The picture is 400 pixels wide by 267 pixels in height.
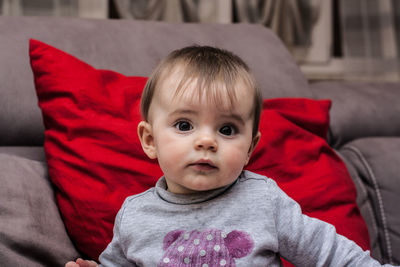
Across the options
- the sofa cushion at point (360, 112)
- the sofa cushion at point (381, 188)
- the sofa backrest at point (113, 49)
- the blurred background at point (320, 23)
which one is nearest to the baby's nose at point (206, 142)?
the sofa backrest at point (113, 49)

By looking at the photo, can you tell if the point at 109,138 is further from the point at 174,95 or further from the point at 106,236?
the point at 174,95

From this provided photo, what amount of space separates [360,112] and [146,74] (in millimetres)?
728

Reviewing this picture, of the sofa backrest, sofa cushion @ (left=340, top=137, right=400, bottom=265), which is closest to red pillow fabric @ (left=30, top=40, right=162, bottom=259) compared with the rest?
the sofa backrest

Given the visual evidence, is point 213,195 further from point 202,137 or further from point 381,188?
point 381,188

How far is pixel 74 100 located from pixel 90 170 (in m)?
0.18

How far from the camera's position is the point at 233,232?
81 cm

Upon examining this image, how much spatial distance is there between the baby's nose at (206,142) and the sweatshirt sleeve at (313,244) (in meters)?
0.18

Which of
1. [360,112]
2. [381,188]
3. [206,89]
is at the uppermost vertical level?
[206,89]

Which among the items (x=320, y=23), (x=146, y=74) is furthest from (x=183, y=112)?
(x=320, y=23)

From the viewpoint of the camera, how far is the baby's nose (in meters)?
0.76

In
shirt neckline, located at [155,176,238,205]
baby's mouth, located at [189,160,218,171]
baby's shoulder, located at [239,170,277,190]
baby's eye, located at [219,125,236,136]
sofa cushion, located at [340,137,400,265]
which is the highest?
baby's eye, located at [219,125,236,136]

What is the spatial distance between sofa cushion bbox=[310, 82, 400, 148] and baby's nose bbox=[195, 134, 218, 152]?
87 centimetres

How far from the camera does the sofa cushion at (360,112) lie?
1563mm

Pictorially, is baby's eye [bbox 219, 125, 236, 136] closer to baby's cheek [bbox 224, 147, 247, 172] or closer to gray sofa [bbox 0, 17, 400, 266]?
baby's cheek [bbox 224, 147, 247, 172]
